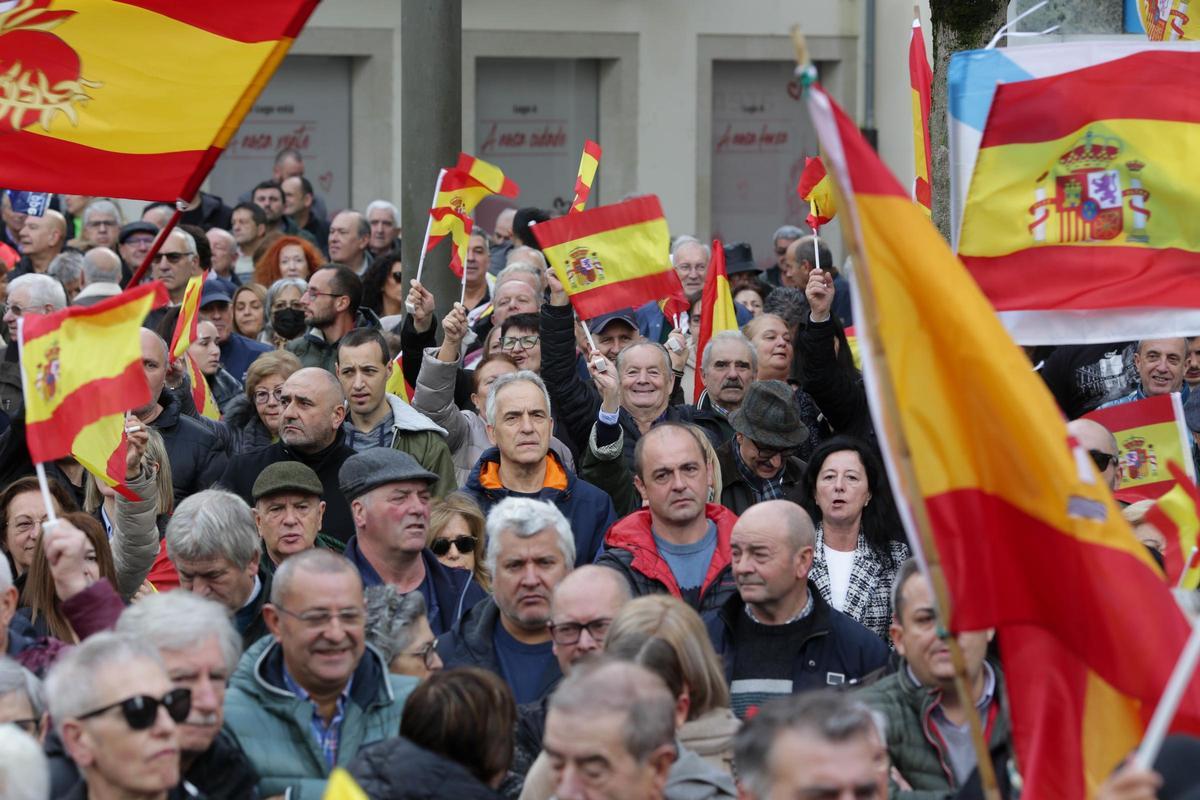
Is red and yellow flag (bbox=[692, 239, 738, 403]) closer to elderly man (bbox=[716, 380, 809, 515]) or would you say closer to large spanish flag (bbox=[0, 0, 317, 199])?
elderly man (bbox=[716, 380, 809, 515])

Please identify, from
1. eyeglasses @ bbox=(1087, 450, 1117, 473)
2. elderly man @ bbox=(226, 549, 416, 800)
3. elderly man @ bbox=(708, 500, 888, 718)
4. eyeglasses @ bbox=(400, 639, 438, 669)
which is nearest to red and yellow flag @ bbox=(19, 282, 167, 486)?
elderly man @ bbox=(226, 549, 416, 800)

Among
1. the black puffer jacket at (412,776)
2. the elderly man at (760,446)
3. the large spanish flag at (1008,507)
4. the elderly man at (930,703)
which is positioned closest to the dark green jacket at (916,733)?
the elderly man at (930,703)

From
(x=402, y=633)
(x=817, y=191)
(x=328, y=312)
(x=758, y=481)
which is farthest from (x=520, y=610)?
(x=817, y=191)

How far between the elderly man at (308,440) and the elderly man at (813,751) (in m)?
3.75

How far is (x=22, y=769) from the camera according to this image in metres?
4.33

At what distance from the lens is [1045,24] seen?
11.5 meters

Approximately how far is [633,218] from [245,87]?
319 cm

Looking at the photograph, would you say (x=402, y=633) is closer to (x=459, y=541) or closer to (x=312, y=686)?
(x=312, y=686)

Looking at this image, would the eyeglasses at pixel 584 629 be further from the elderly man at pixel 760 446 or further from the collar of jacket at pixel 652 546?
the elderly man at pixel 760 446

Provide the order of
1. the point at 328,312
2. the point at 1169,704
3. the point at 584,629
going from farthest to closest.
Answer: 1. the point at 328,312
2. the point at 584,629
3. the point at 1169,704

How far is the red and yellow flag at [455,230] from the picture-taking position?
1002 centimetres

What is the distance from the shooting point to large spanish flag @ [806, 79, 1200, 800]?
4.20 meters

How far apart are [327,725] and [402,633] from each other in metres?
0.53

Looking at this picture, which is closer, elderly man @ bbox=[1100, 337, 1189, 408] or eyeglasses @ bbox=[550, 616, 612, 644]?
eyeglasses @ bbox=[550, 616, 612, 644]
